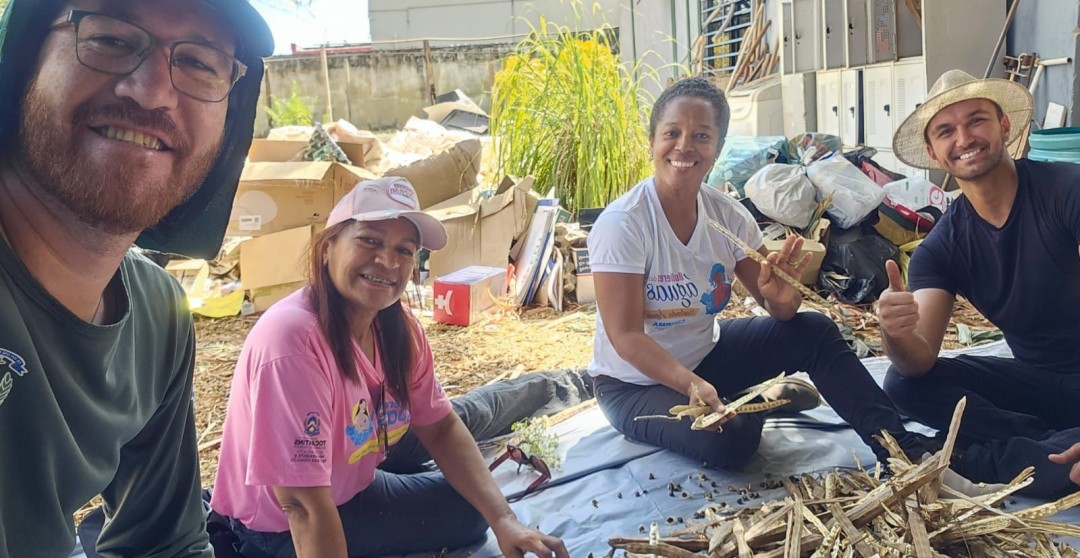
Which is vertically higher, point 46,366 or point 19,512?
point 46,366

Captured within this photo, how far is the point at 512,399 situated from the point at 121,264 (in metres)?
2.22

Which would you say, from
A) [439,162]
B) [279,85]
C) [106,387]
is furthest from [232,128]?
[279,85]

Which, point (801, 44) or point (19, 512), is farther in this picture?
point (801, 44)

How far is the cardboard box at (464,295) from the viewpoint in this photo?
5.30 metres

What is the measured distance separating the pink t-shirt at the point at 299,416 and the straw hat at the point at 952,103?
1869 mm

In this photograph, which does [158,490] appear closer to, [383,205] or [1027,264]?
[383,205]

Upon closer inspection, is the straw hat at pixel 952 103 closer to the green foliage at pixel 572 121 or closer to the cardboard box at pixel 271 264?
the green foliage at pixel 572 121

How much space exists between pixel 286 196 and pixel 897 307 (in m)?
4.44

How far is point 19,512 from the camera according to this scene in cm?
118

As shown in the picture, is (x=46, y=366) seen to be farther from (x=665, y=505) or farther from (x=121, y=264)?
(x=665, y=505)

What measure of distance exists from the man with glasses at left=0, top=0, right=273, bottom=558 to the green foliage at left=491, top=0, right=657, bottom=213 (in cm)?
529

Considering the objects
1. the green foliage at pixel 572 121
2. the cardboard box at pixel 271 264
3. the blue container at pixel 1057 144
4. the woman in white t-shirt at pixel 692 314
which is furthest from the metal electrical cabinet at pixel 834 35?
the woman in white t-shirt at pixel 692 314

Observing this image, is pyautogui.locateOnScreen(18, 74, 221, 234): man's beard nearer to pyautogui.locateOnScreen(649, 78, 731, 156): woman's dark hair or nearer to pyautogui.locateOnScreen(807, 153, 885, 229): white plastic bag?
pyautogui.locateOnScreen(649, 78, 731, 156): woman's dark hair

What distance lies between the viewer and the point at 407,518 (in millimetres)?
2348
